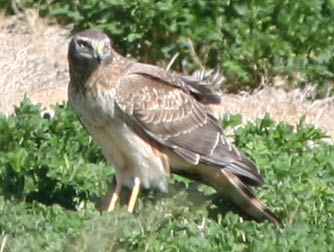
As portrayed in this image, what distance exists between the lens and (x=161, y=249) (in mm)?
8719

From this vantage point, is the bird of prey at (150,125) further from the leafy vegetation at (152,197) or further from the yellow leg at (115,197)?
the leafy vegetation at (152,197)

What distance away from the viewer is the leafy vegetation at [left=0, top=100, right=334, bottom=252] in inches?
345

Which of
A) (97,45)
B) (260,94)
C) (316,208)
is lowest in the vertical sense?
(260,94)

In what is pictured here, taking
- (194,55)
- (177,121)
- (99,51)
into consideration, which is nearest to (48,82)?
(194,55)

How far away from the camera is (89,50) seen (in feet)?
32.3

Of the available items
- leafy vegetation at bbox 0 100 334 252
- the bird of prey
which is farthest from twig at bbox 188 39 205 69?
the bird of prey

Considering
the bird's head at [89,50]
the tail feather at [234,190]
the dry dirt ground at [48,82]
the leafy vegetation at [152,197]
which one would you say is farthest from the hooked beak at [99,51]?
the dry dirt ground at [48,82]

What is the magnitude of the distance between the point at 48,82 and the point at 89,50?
10.3 ft

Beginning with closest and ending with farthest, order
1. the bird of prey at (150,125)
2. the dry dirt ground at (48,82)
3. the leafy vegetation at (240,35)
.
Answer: the bird of prey at (150,125), the dry dirt ground at (48,82), the leafy vegetation at (240,35)

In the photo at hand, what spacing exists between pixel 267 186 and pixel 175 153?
2.15 feet

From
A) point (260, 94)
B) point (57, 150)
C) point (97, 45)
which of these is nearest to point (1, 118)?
point (57, 150)

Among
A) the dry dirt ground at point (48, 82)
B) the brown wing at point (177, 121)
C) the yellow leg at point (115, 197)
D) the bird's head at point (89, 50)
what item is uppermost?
the bird's head at point (89, 50)

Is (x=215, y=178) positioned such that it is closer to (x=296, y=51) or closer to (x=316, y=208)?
(x=316, y=208)

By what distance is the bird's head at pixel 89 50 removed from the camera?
9797mm
